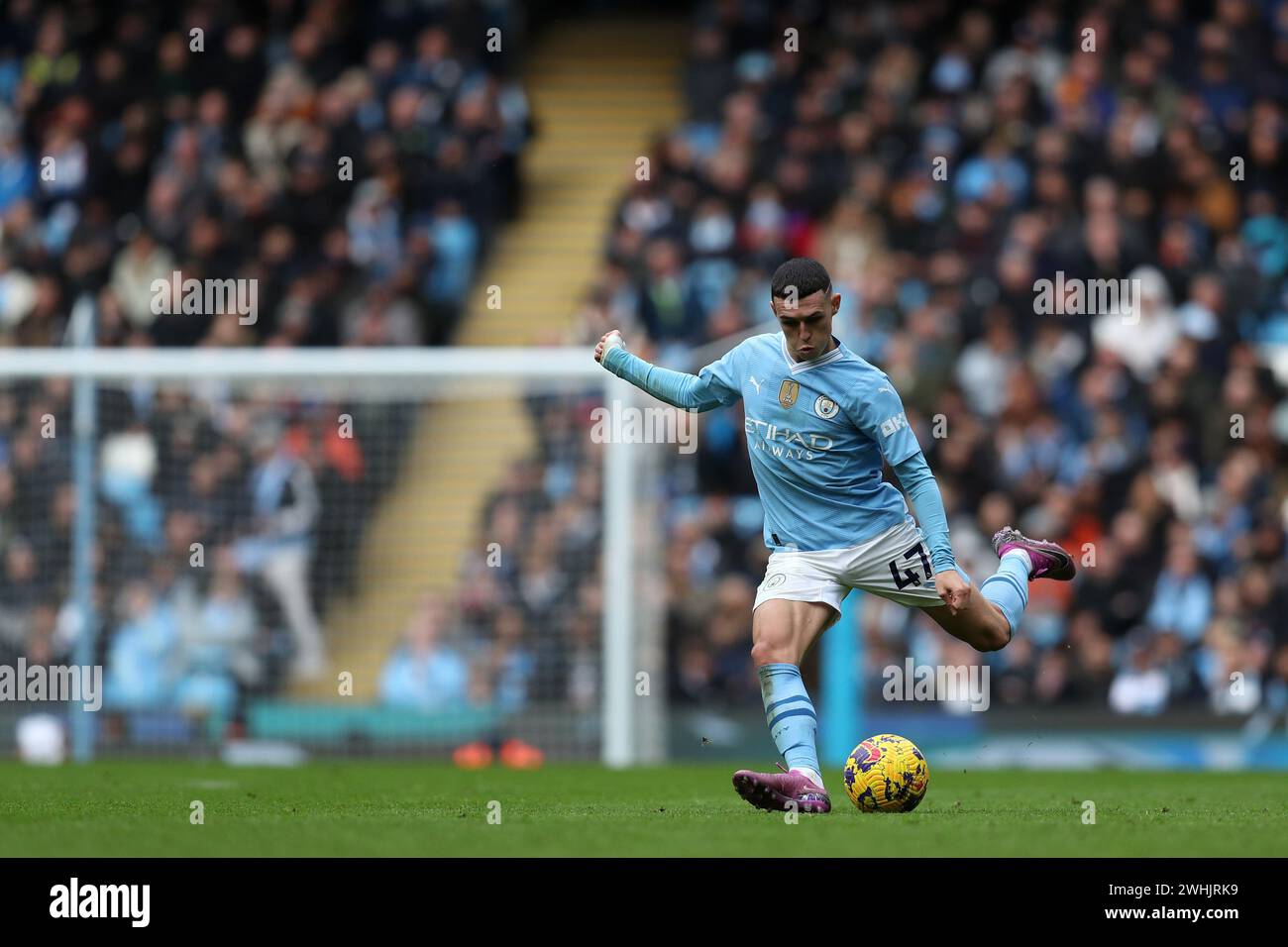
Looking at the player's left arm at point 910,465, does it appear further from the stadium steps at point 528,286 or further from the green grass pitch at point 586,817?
the stadium steps at point 528,286

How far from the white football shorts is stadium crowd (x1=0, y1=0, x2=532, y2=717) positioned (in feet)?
22.4

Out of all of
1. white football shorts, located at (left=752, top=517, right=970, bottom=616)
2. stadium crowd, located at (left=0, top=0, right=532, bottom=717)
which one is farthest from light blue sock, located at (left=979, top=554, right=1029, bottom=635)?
stadium crowd, located at (left=0, top=0, right=532, bottom=717)

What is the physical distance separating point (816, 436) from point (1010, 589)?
1.25 metres

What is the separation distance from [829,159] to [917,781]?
10886 millimetres

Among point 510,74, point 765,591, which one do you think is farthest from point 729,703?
point 510,74

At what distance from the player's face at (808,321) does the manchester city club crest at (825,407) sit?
183 millimetres

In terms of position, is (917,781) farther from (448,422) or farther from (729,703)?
(448,422)

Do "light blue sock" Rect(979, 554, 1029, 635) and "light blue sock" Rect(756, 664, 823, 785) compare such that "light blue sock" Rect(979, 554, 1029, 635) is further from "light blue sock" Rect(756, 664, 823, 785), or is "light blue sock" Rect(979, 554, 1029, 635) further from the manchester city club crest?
the manchester city club crest

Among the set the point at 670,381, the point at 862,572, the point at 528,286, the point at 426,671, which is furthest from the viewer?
the point at 528,286

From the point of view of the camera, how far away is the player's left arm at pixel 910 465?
28.2 ft

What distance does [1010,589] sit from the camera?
9.40 metres

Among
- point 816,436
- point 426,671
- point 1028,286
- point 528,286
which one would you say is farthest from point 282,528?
point 816,436

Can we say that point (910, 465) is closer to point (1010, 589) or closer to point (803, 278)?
point (803, 278)

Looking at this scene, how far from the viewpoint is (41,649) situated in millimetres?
14938
